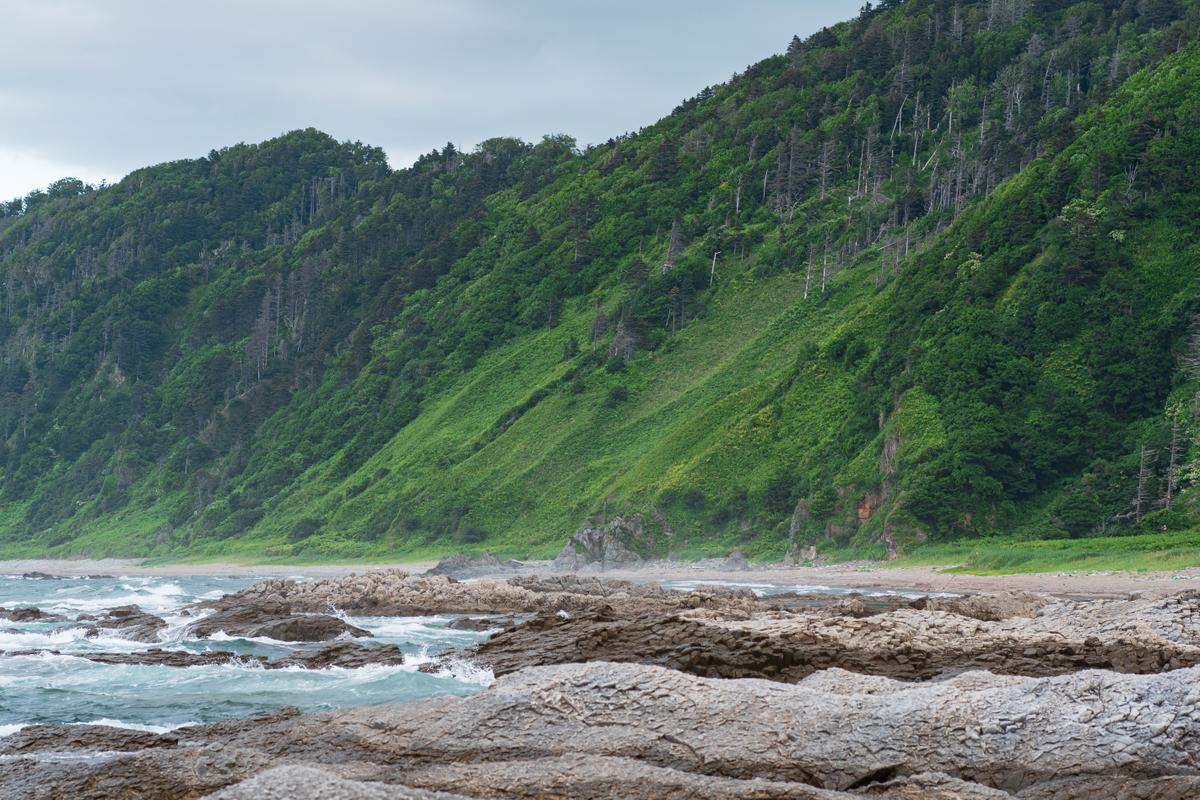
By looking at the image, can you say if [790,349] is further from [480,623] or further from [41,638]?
[41,638]

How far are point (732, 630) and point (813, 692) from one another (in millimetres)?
5644

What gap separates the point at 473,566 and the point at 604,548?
10691mm

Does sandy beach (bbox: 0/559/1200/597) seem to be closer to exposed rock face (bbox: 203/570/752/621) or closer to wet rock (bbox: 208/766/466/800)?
exposed rock face (bbox: 203/570/752/621)

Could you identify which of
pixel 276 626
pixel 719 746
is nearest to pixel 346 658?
pixel 276 626

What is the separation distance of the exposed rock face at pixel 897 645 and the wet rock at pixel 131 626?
2632cm

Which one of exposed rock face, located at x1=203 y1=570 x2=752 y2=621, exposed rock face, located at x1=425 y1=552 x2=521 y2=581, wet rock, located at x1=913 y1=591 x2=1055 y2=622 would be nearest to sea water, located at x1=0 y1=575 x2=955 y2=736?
exposed rock face, located at x1=203 y1=570 x2=752 y2=621

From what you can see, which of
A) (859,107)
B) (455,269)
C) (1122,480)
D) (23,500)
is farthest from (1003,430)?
(23,500)

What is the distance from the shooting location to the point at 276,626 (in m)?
43.8

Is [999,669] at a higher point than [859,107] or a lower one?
lower

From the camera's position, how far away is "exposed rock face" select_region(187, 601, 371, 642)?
43.3 meters

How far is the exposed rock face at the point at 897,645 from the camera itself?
2202cm

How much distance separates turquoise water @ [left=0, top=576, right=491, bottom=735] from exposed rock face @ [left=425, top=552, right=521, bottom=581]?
4107 cm

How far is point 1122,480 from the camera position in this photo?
74250 mm

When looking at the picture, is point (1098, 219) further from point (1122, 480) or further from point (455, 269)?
point (455, 269)
